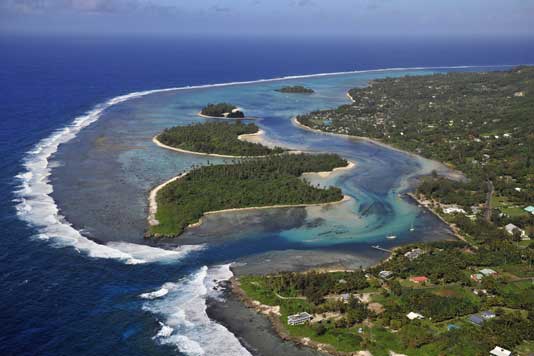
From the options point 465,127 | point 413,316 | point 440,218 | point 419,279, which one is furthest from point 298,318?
point 465,127

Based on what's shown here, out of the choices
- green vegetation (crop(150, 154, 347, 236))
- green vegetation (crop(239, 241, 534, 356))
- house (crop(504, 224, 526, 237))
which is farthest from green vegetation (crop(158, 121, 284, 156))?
green vegetation (crop(239, 241, 534, 356))

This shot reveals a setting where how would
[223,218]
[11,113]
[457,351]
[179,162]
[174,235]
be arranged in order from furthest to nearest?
[11,113] → [179,162] → [223,218] → [174,235] → [457,351]

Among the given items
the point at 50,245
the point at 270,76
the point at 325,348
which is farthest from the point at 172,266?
the point at 270,76

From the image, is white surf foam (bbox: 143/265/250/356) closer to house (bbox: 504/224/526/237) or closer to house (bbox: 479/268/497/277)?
house (bbox: 479/268/497/277)

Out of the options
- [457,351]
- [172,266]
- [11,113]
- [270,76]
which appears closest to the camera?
[457,351]

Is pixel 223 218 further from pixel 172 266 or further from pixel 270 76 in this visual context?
pixel 270 76

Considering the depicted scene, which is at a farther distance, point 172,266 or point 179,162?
point 179,162

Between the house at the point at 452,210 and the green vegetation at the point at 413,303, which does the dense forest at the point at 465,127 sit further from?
the green vegetation at the point at 413,303

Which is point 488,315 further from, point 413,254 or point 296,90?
point 296,90
